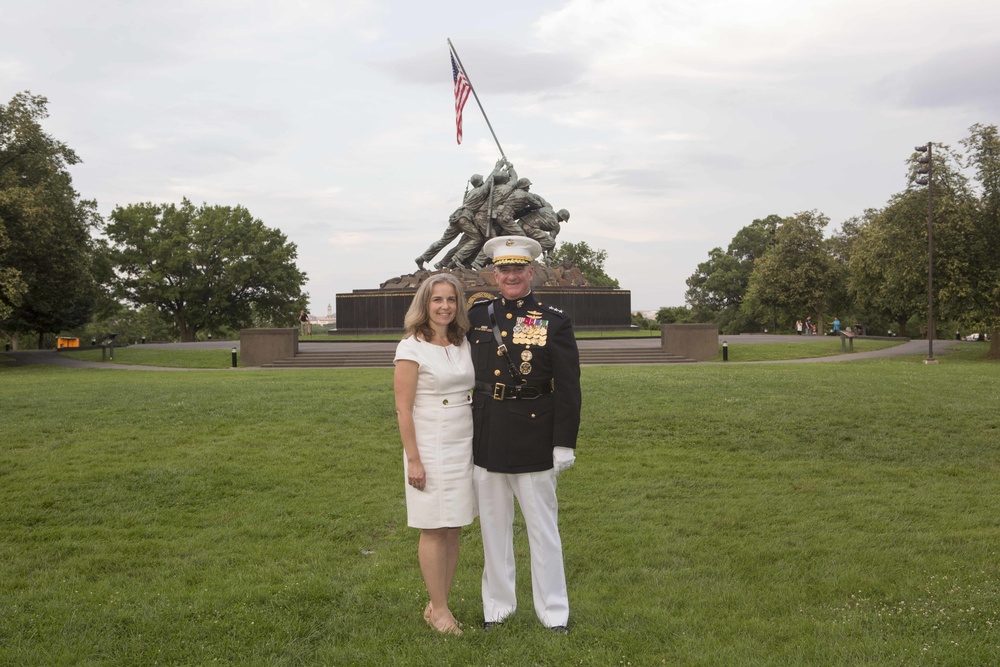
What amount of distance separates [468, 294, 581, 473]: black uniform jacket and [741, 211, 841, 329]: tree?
166 feet

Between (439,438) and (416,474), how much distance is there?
215 millimetres

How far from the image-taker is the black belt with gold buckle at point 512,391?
4285 mm

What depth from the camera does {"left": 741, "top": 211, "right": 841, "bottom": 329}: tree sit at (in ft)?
169

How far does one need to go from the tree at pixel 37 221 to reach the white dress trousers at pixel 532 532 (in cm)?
2355

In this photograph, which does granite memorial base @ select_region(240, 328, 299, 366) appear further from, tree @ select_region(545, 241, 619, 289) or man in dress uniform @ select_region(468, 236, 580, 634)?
tree @ select_region(545, 241, 619, 289)

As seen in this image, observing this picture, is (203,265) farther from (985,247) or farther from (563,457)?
(563,457)

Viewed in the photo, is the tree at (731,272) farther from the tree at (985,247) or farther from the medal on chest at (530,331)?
the medal on chest at (530,331)

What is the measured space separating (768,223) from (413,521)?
2749 inches

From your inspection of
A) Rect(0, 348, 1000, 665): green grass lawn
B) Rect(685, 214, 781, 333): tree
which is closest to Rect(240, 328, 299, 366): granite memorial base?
Rect(0, 348, 1000, 665): green grass lawn

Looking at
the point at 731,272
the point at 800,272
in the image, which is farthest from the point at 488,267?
the point at 731,272

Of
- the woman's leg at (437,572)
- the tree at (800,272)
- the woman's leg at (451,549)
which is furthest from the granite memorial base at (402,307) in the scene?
the woman's leg at (437,572)

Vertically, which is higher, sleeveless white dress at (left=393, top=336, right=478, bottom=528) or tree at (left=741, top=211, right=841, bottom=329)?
tree at (left=741, top=211, right=841, bottom=329)

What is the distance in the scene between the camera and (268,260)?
49.9 m

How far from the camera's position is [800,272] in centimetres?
5156
